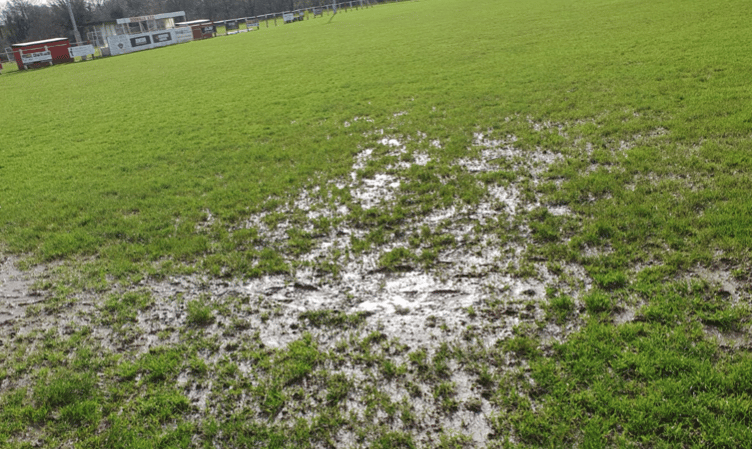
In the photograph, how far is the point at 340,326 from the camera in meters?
5.30

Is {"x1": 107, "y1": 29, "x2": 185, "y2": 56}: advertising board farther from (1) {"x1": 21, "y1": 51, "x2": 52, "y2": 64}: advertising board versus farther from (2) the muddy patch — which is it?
(2) the muddy patch

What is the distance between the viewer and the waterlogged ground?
13.5 ft

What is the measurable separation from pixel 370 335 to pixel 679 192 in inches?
208

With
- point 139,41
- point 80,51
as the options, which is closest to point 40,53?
point 80,51

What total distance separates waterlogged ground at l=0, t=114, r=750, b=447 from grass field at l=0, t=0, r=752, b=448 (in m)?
0.03

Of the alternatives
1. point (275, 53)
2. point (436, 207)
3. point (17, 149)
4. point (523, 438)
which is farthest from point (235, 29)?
point (523, 438)

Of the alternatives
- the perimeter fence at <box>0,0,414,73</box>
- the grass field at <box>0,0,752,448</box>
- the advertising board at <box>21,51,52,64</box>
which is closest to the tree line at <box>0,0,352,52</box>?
the perimeter fence at <box>0,0,414,73</box>

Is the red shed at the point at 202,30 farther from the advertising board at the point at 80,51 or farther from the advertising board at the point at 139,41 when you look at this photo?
the advertising board at the point at 80,51

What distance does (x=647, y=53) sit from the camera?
16.0 metres

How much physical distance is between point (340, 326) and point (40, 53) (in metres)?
56.5

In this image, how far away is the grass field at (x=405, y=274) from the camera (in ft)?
13.2

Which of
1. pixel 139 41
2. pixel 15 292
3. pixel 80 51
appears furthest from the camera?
pixel 139 41

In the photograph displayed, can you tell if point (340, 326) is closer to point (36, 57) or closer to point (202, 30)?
point (36, 57)

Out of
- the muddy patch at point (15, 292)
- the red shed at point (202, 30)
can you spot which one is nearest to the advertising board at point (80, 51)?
the red shed at point (202, 30)
